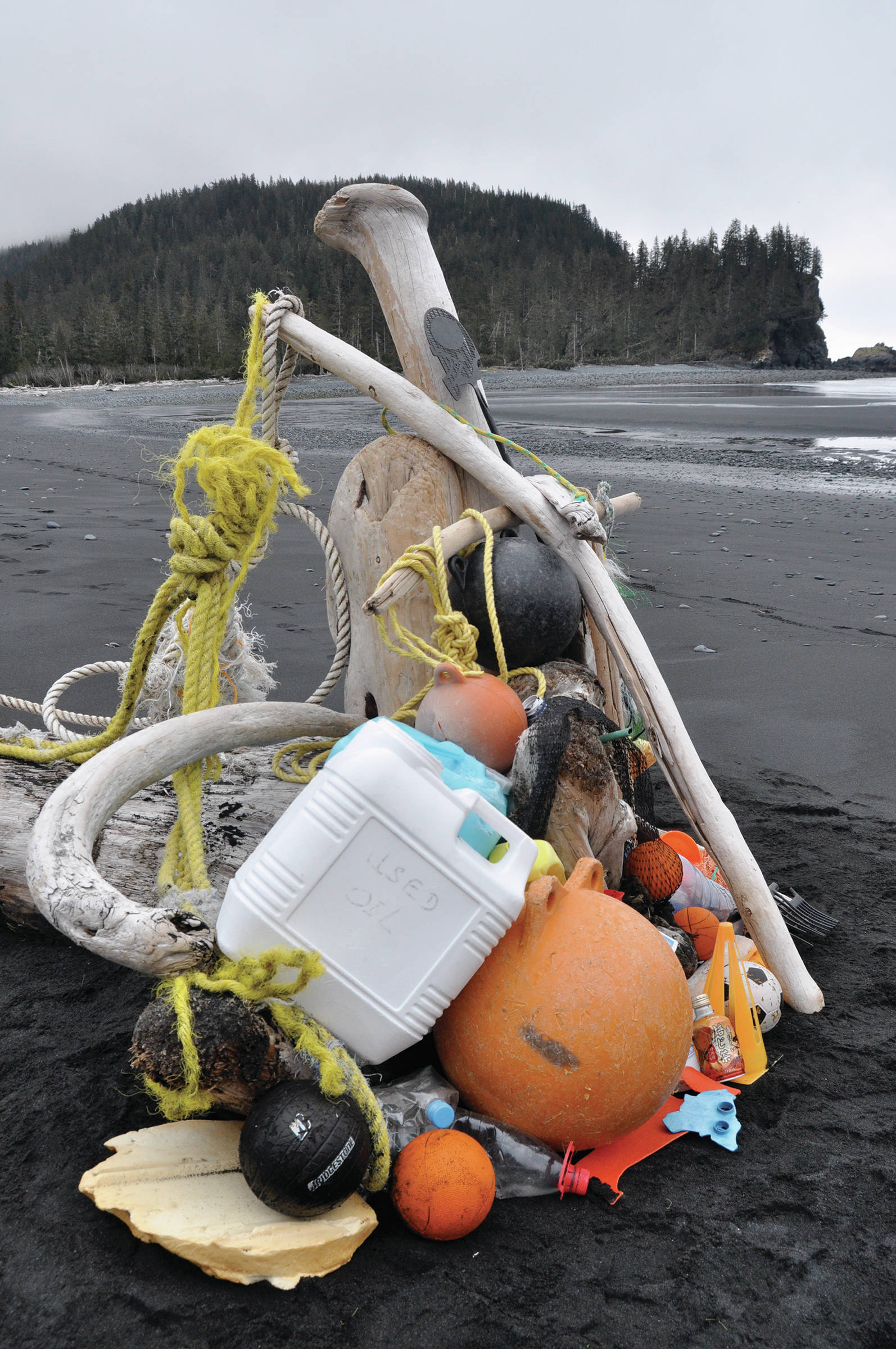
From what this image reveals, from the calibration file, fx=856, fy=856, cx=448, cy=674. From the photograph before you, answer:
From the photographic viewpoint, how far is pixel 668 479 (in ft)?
48.8

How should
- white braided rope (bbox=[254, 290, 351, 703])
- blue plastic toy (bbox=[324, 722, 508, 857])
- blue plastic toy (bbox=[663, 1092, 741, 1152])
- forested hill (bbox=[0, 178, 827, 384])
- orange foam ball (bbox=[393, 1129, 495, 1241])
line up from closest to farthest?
orange foam ball (bbox=[393, 1129, 495, 1241]) → blue plastic toy (bbox=[663, 1092, 741, 1152]) → blue plastic toy (bbox=[324, 722, 508, 857]) → white braided rope (bbox=[254, 290, 351, 703]) → forested hill (bbox=[0, 178, 827, 384])

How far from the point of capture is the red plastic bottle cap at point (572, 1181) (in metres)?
2.02

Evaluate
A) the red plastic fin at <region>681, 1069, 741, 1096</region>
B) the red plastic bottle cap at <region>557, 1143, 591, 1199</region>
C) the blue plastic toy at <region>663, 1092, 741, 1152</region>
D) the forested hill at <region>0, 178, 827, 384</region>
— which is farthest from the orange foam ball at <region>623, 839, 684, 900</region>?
the forested hill at <region>0, 178, 827, 384</region>

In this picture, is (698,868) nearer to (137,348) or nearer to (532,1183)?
(532,1183)

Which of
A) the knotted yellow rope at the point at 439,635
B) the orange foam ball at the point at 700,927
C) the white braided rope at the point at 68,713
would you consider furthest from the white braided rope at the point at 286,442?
the orange foam ball at the point at 700,927

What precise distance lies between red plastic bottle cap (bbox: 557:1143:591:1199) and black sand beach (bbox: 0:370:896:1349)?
0.12 feet

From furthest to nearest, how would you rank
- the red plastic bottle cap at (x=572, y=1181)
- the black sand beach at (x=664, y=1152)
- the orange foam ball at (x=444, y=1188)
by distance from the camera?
1. the red plastic bottle cap at (x=572, y=1181)
2. the orange foam ball at (x=444, y=1188)
3. the black sand beach at (x=664, y=1152)

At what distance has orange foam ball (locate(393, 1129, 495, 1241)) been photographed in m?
1.87

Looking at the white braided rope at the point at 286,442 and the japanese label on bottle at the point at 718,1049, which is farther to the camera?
the white braided rope at the point at 286,442

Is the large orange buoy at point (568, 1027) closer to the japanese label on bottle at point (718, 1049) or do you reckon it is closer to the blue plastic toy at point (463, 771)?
the japanese label on bottle at point (718, 1049)

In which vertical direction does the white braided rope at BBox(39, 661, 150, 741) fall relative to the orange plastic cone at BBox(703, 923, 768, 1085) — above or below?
above

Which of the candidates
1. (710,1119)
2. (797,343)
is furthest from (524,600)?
(797,343)

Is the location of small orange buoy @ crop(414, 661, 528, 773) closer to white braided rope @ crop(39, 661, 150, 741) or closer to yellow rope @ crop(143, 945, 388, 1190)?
yellow rope @ crop(143, 945, 388, 1190)

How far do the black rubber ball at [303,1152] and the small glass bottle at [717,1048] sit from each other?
1115 mm
